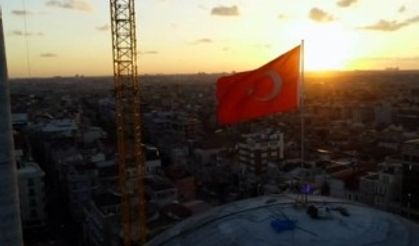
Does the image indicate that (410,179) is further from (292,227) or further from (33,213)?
(33,213)

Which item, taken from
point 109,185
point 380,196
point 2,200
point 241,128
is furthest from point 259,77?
point 241,128

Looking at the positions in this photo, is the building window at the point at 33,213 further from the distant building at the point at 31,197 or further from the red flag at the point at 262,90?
the red flag at the point at 262,90

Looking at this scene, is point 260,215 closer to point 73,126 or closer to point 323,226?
point 323,226

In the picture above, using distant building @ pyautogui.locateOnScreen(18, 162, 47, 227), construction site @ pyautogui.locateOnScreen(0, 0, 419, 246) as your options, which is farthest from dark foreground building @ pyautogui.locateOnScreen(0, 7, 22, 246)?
distant building @ pyautogui.locateOnScreen(18, 162, 47, 227)

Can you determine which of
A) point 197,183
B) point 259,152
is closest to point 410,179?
point 259,152

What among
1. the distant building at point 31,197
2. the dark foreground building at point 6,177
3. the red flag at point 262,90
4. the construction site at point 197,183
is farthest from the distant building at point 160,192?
the red flag at point 262,90
